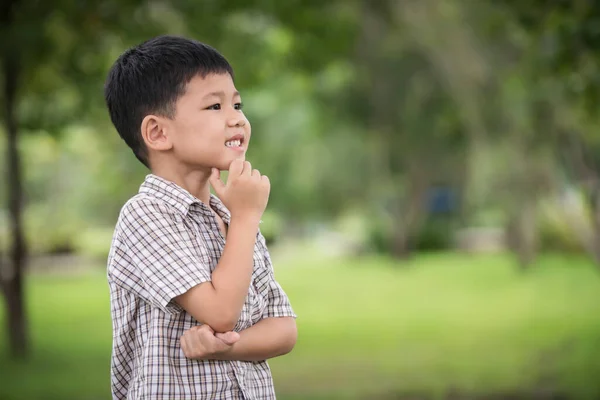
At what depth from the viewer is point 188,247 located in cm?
111

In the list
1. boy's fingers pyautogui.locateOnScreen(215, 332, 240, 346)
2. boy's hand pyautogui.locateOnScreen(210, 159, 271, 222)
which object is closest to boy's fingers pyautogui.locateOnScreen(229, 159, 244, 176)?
boy's hand pyautogui.locateOnScreen(210, 159, 271, 222)

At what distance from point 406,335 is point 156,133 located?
7949mm

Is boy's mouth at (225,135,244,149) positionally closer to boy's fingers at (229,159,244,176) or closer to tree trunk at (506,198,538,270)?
boy's fingers at (229,159,244,176)

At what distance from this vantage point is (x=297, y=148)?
14.2 meters

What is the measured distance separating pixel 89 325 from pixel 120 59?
8.56 m

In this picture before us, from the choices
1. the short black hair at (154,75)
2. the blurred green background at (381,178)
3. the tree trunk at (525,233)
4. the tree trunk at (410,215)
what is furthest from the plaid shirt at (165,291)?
the tree trunk at (410,215)

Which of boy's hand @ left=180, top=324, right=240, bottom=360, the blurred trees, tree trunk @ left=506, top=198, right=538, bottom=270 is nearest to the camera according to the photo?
boy's hand @ left=180, top=324, right=240, bottom=360

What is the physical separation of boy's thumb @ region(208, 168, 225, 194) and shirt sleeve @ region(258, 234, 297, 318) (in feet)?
0.38

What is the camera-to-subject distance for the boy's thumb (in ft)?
3.71

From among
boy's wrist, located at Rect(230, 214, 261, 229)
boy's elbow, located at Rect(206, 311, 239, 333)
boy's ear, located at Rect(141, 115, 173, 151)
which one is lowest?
boy's elbow, located at Rect(206, 311, 239, 333)

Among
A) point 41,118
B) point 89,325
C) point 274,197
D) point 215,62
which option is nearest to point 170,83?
point 215,62

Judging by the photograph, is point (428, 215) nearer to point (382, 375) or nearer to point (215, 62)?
point (382, 375)

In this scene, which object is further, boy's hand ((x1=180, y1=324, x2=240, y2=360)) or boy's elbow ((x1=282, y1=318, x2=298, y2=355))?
boy's elbow ((x1=282, y1=318, x2=298, y2=355))

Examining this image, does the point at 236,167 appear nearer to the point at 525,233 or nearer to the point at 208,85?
the point at 208,85
